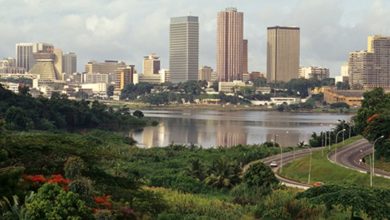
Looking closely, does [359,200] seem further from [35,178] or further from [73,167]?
[35,178]

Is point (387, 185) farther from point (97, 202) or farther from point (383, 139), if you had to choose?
point (97, 202)

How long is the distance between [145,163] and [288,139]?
33743 millimetres

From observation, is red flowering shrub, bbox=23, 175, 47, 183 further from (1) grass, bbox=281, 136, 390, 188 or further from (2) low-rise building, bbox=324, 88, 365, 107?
Result: (2) low-rise building, bbox=324, 88, 365, 107

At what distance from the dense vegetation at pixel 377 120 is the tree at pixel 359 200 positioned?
19.9 meters

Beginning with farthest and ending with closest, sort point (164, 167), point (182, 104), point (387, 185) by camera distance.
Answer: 1. point (182, 104)
2. point (164, 167)
3. point (387, 185)

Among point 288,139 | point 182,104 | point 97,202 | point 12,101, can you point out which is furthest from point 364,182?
point 182,104

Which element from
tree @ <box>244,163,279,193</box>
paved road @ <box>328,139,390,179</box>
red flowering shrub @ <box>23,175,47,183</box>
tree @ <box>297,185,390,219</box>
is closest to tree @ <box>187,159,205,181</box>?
tree @ <box>244,163,279,193</box>

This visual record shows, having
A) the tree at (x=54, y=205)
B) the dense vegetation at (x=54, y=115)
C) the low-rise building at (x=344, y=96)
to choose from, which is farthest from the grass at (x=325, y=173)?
the low-rise building at (x=344, y=96)

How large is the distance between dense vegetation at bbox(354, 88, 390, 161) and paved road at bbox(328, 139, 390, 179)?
1297 mm

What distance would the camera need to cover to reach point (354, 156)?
46656mm

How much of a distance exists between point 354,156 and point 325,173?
692cm

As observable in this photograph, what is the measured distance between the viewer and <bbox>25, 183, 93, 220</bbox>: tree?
52.7 ft

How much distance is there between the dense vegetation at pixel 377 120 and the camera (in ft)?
138

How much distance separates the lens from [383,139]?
42.0m
